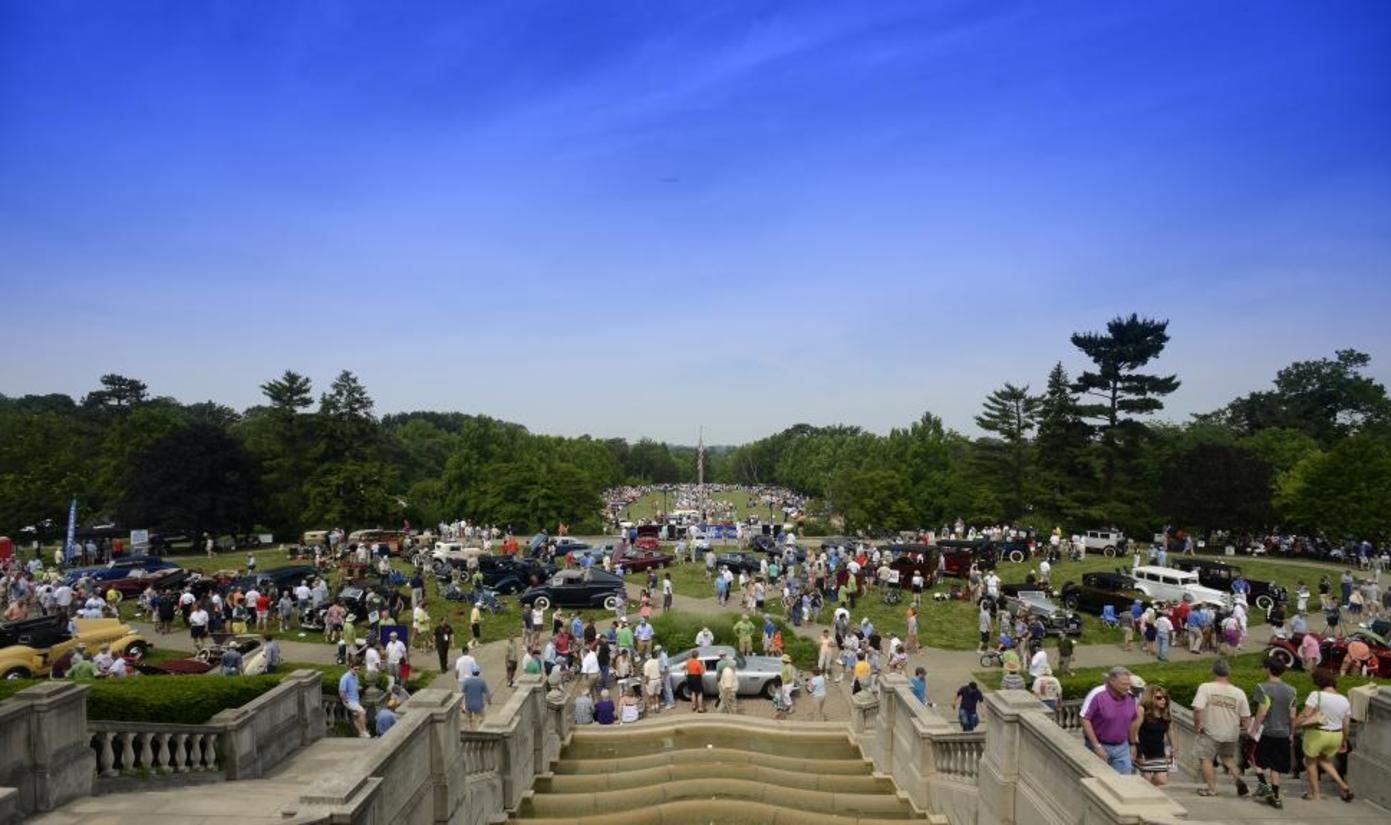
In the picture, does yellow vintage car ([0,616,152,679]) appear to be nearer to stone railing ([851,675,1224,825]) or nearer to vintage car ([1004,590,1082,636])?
stone railing ([851,675,1224,825])

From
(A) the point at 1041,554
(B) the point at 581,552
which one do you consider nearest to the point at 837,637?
(B) the point at 581,552

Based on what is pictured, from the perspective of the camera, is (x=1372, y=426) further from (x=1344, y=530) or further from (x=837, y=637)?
(x=837, y=637)

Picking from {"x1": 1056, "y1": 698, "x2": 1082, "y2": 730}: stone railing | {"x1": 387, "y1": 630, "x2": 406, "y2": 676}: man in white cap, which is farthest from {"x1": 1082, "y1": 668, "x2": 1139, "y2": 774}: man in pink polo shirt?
{"x1": 387, "y1": 630, "x2": 406, "y2": 676}: man in white cap

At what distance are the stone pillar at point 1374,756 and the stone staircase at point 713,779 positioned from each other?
215 inches

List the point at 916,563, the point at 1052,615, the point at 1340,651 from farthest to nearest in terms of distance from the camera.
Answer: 1. the point at 916,563
2. the point at 1052,615
3. the point at 1340,651

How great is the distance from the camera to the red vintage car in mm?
18719

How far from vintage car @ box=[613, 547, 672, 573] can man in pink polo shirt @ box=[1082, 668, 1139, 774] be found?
28717 millimetres

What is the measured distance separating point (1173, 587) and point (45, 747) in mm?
30889

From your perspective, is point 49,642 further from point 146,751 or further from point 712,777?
point 712,777

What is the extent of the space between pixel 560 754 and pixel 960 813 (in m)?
7.41

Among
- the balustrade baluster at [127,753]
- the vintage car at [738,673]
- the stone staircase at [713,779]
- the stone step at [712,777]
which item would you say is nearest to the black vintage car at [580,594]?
the vintage car at [738,673]

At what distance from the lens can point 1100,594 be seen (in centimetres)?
2762

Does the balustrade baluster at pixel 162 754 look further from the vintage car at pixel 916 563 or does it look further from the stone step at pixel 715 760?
the vintage car at pixel 916 563

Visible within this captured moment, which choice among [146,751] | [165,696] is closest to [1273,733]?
[146,751]
